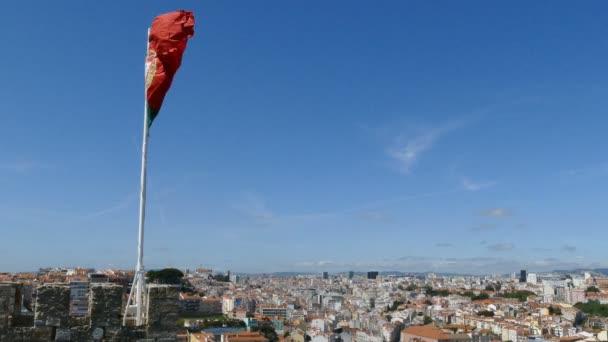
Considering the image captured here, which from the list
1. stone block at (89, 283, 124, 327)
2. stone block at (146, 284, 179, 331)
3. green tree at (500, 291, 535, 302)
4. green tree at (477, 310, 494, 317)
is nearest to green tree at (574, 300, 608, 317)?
green tree at (477, 310, 494, 317)

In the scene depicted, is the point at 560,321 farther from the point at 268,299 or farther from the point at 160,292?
the point at 160,292

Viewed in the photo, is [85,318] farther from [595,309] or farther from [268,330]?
[595,309]

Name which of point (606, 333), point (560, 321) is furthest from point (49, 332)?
point (560, 321)

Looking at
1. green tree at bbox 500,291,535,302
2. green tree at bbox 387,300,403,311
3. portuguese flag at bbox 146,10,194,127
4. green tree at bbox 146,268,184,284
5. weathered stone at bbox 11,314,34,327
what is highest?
portuguese flag at bbox 146,10,194,127

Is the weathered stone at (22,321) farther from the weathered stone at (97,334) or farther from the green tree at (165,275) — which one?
the green tree at (165,275)

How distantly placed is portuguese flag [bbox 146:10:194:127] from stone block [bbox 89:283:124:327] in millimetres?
1991

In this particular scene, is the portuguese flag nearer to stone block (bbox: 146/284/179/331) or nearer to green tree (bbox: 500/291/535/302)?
stone block (bbox: 146/284/179/331)

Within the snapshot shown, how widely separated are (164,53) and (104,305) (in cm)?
289

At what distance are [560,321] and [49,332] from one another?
102953mm

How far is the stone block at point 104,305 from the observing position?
599 centimetres

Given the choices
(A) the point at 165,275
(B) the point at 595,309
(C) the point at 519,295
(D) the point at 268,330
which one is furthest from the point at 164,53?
(C) the point at 519,295

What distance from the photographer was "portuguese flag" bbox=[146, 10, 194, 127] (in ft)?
22.7

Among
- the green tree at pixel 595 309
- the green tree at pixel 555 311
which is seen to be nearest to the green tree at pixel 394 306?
the green tree at pixel 555 311

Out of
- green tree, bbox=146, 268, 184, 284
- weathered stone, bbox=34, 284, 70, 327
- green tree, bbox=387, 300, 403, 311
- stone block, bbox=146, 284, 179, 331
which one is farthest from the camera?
green tree, bbox=387, 300, 403, 311
